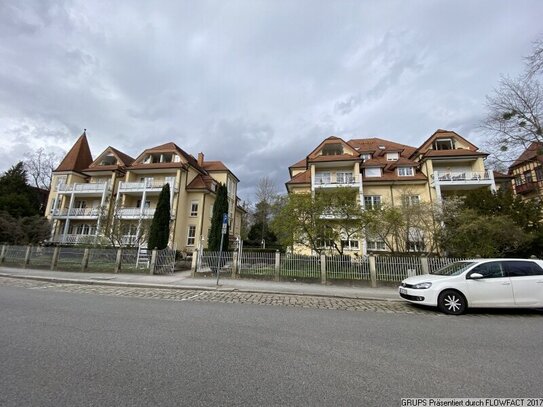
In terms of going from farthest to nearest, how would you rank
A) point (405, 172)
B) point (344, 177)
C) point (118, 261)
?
point (405, 172), point (344, 177), point (118, 261)

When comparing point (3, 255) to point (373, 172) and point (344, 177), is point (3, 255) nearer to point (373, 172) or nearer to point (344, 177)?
point (344, 177)

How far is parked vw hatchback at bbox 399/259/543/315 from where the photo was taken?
7.88 meters

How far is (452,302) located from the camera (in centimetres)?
800

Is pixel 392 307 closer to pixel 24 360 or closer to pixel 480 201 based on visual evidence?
pixel 24 360

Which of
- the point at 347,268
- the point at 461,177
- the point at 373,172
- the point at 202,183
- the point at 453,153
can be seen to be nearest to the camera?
the point at 347,268

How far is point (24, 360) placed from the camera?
3.66 meters

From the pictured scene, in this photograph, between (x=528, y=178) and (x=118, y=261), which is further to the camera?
(x=528, y=178)

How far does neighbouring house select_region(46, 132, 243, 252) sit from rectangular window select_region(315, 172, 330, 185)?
10.5m

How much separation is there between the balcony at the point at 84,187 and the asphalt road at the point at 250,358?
95.3 ft

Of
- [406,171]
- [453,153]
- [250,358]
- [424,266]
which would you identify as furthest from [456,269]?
[453,153]

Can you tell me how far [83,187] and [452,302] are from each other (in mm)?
37634

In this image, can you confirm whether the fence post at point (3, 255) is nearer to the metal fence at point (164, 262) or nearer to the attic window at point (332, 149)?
the metal fence at point (164, 262)

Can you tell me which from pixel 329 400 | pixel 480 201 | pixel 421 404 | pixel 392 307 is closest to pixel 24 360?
pixel 329 400

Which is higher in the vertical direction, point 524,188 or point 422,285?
point 524,188
